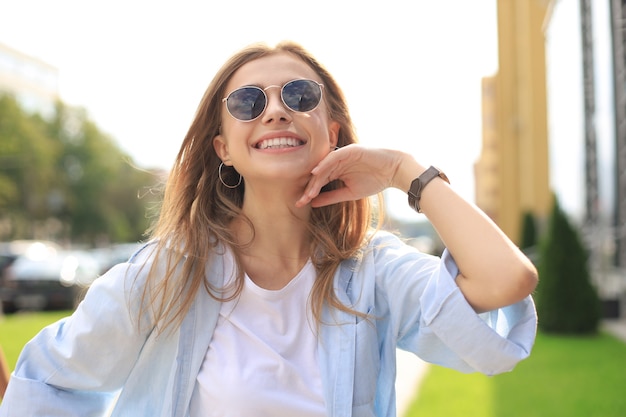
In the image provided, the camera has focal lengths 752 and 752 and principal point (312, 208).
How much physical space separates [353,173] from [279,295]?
496 millimetres

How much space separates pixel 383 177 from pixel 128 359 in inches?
39.1

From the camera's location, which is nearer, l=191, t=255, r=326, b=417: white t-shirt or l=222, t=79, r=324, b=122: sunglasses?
l=191, t=255, r=326, b=417: white t-shirt

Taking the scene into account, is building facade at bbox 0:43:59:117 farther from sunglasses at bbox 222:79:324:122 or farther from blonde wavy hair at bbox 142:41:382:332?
sunglasses at bbox 222:79:324:122

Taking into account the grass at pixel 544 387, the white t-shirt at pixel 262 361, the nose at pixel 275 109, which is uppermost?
the nose at pixel 275 109

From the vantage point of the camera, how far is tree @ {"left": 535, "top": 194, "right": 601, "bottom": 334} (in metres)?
10.6

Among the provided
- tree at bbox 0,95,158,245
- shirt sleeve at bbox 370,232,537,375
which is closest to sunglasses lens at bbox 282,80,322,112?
shirt sleeve at bbox 370,232,537,375

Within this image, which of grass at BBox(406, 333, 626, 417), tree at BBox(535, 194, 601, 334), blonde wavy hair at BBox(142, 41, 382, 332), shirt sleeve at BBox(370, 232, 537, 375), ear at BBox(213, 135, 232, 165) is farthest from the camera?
tree at BBox(535, 194, 601, 334)

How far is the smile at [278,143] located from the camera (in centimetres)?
241

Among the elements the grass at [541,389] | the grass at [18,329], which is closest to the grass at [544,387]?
the grass at [541,389]

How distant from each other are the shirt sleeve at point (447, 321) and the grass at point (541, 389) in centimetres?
400

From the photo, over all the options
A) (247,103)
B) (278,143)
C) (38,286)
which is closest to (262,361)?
(278,143)

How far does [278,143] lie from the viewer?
2.41 metres

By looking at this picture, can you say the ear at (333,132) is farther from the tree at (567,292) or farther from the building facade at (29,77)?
the building facade at (29,77)

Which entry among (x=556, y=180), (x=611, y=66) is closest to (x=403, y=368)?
(x=611, y=66)
